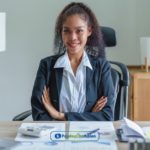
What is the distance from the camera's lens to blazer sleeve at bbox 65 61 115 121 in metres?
1.72

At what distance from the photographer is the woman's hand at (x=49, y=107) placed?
1.76m

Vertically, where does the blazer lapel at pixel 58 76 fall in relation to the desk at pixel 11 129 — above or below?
above

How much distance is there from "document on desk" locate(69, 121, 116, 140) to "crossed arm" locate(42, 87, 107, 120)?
222 millimetres

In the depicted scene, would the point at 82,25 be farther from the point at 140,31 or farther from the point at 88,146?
the point at 140,31

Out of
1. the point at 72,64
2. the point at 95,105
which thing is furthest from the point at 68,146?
the point at 72,64

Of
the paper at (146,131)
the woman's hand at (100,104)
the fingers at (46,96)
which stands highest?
the fingers at (46,96)

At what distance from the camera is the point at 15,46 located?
3.20m

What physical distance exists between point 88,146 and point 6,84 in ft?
7.03

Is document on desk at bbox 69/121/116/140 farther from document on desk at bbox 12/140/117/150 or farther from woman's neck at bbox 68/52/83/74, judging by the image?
woman's neck at bbox 68/52/83/74

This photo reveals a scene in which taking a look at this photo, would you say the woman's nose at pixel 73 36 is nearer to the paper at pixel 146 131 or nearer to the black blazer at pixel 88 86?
the black blazer at pixel 88 86

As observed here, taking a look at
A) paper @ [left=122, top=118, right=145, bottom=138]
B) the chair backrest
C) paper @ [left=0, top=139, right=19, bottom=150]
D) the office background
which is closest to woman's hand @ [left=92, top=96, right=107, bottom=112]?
the chair backrest

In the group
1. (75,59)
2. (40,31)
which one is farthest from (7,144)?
(40,31)

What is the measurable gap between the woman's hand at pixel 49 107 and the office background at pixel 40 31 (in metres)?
1.39

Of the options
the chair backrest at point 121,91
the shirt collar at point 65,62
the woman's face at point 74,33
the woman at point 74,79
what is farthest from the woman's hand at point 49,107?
the chair backrest at point 121,91
